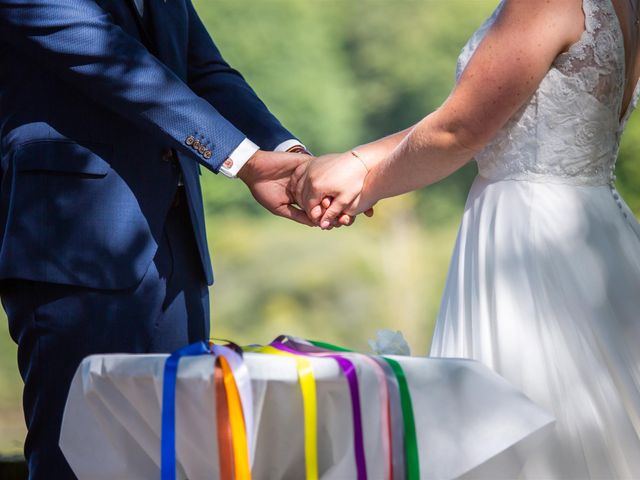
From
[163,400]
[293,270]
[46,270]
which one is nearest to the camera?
[163,400]

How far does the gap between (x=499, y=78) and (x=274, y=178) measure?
0.98 m

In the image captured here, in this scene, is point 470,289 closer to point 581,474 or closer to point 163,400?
point 581,474

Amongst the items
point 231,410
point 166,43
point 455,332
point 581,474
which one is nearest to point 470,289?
point 455,332

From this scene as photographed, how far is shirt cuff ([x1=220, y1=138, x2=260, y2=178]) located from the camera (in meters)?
2.85

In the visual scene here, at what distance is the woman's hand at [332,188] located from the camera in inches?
111

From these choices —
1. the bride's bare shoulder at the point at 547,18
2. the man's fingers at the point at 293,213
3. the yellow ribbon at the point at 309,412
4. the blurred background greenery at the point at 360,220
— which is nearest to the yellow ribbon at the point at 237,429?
the yellow ribbon at the point at 309,412

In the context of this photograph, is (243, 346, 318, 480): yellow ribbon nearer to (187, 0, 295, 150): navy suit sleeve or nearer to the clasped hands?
the clasped hands

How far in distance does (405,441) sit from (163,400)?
0.41 meters

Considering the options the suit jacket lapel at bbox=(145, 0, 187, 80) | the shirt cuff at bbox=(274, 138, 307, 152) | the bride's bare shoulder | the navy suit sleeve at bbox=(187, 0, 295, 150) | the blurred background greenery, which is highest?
the bride's bare shoulder

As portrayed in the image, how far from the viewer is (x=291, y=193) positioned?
3098 mm

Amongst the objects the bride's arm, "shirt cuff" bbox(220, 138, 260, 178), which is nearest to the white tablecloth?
the bride's arm

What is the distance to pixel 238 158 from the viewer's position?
2871mm

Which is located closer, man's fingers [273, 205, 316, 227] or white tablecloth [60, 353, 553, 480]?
white tablecloth [60, 353, 553, 480]

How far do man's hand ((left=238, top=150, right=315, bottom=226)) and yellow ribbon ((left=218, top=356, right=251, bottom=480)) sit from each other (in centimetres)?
130
